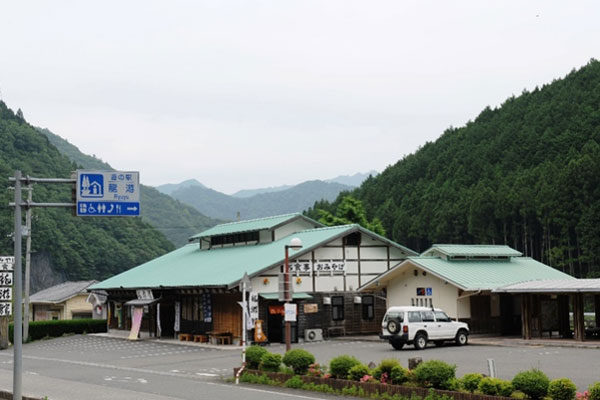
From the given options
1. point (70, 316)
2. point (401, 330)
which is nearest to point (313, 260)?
point (401, 330)

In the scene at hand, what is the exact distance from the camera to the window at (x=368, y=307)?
36875 millimetres

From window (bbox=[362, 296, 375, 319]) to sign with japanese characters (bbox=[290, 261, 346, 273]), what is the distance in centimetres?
188

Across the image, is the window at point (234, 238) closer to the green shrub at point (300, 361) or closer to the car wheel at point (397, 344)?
the car wheel at point (397, 344)

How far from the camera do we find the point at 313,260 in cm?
3581

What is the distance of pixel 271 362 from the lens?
1991cm

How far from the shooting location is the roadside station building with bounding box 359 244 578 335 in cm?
3197

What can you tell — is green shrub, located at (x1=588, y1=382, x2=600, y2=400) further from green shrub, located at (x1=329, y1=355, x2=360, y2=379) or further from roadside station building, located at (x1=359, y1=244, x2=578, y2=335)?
roadside station building, located at (x1=359, y1=244, x2=578, y2=335)

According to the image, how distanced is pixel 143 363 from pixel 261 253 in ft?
35.1

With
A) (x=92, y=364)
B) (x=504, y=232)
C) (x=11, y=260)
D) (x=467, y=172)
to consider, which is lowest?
(x=92, y=364)

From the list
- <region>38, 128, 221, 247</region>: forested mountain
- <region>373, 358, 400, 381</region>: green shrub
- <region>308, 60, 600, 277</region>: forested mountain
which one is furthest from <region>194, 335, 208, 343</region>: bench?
<region>38, 128, 221, 247</region>: forested mountain

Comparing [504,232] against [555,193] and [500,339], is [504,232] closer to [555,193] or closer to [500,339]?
[555,193]

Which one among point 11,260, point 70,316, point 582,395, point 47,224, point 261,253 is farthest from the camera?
point 47,224

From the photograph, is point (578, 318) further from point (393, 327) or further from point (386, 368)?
point (386, 368)

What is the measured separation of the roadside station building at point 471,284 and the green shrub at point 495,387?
16.0 metres
